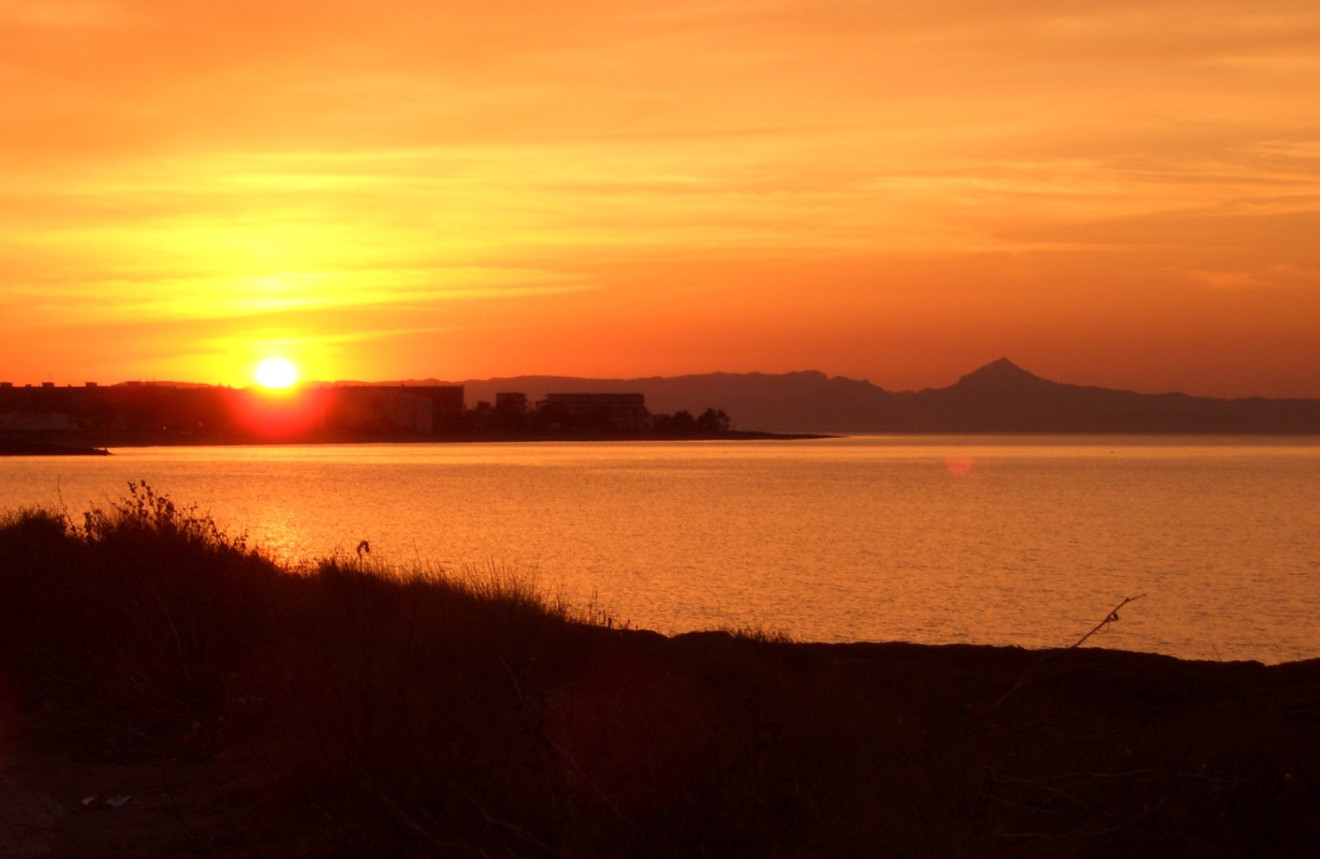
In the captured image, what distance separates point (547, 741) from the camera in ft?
19.5

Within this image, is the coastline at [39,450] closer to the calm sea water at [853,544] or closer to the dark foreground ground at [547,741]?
the calm sea water at [853,544]

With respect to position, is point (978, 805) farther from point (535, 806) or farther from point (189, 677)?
point (189, 677)

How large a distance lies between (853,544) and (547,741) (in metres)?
34.0

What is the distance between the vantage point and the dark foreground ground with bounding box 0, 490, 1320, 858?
609 centimetres

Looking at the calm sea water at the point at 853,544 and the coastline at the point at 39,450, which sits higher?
the coastline at the point at 39,450

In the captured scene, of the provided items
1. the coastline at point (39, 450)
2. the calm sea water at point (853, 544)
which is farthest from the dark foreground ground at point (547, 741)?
the coastline at point (39, 450)

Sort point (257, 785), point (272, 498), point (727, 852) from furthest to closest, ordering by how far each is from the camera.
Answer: point (272, 498), point (257, 785), point (727, 852)

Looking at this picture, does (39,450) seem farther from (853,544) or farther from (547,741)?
(547,741)

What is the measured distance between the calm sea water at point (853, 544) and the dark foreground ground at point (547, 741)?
26.8ft

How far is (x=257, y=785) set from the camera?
24.6 ft

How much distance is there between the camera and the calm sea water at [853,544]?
23.4 metres

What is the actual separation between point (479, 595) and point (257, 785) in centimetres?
721

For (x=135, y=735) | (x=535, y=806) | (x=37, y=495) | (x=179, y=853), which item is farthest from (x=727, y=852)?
(x=37, y=495)

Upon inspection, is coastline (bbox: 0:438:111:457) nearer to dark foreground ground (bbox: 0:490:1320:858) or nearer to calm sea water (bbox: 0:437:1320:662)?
calm sea water (bbox: 0:437:1320:662)
